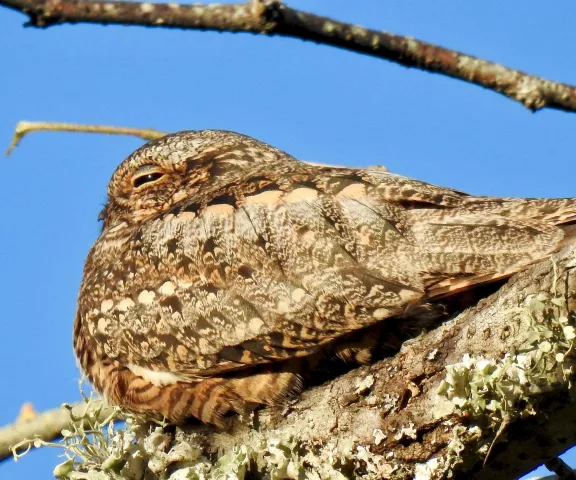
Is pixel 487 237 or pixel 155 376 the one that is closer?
pixel 487 237

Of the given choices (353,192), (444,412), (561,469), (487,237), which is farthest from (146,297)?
(561,469)

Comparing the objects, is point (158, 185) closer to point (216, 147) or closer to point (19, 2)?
point (216, 147)

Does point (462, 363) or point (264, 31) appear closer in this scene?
point (264, 31)

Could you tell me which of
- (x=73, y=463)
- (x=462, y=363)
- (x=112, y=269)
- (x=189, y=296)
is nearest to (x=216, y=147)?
(x=112, y=269)

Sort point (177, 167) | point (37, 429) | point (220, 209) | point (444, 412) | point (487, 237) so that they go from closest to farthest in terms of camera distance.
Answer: point (444, 412)
point (487, 237)
point (220, 209)
point (37, 429)
point (177, 167)

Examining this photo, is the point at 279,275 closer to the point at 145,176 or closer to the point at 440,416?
the point at 440,416

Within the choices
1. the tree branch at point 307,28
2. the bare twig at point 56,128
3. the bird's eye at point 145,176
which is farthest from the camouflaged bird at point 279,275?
the tree branch at point 307,28

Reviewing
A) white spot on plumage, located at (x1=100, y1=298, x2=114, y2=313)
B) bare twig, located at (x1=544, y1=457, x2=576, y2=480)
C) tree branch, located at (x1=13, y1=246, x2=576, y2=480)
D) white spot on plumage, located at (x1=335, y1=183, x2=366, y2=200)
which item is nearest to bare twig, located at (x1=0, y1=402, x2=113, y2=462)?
white spot on plumage, located at (x1=100, y1=298, x2=114, y2=313)
